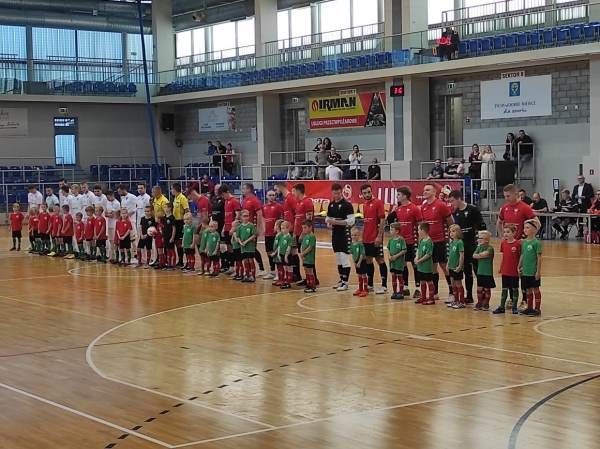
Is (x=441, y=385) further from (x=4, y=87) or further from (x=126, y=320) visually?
(x=4, y=87)

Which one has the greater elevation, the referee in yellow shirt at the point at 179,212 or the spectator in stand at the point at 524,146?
the spectator in stand at the point at 524,146

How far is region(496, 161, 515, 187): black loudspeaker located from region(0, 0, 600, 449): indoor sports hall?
7 centimetres

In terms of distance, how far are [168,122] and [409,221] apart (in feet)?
102

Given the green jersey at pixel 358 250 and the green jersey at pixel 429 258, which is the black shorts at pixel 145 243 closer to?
the green jersey at pixel 358 250

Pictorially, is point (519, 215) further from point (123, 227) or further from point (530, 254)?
point (123, 227)

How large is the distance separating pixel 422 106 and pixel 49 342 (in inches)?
897

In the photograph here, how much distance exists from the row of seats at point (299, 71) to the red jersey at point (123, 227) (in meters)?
13.7

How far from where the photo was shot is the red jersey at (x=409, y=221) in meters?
15.7

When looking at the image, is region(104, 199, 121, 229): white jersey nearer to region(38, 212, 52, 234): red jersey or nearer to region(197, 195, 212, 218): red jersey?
region(38, 212, 52, 234): red jersey

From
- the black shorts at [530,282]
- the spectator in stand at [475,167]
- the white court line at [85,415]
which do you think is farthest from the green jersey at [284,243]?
the spectator in stand at [475,167]

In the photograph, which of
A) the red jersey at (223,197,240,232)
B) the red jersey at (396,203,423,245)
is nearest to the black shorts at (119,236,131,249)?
the red jersey at (223,197,240,232)

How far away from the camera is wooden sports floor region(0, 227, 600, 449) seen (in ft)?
25.4

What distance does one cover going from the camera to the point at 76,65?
43.7m

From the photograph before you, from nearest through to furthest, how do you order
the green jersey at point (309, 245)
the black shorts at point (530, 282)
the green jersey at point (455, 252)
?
the black shorts at point (530, 282) → the green jersey at point (455, 252) → the green jersey at point (309, 245)
